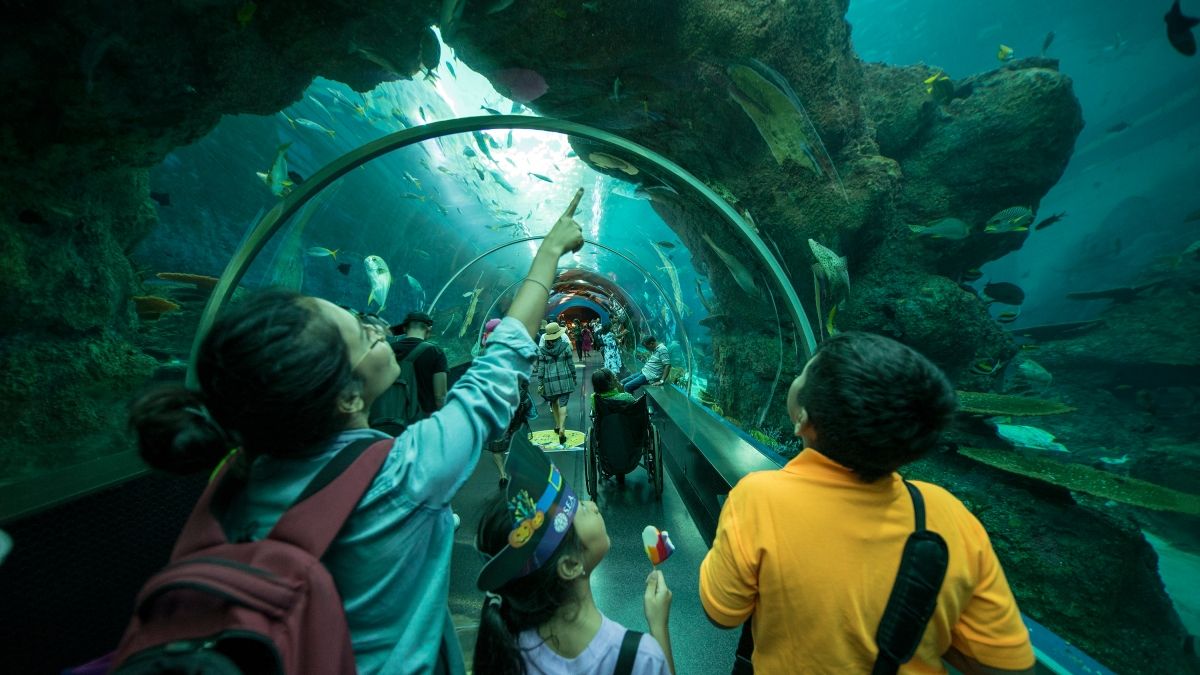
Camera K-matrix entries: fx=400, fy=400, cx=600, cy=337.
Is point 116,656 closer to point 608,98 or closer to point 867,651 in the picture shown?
point 867,651

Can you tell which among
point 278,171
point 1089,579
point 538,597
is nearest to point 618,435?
point 538,597

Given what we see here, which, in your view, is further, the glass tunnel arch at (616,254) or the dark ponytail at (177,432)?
Result: the glass tunnel arch at (616,254)

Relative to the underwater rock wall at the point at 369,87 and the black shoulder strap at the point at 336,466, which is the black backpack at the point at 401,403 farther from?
the underwater rock wall at the point at 369,87

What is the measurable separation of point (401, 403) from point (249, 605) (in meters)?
2.64

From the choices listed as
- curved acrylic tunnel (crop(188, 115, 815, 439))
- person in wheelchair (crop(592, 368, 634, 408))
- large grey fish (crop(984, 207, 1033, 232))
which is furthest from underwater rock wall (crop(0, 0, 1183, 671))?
person in wheelchair (crop(592, 368, 634, 408))

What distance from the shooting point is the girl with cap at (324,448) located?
0.78 meters

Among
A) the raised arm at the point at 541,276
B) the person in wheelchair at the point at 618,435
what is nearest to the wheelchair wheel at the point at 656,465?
the person in wheelchair at the point at 618,435

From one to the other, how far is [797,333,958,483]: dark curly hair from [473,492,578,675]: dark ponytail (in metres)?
0.88

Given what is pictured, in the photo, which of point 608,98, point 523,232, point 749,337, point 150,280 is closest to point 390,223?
point 523,232

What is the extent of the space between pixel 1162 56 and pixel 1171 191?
22.9 metres

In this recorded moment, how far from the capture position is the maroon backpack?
1.77ft

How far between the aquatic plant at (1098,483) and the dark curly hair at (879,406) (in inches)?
191

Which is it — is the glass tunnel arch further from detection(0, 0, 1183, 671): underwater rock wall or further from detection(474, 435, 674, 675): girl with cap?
detection(0, 0, 1183, 671): underwater rock wall

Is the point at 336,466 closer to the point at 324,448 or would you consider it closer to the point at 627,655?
the point at 324,448
